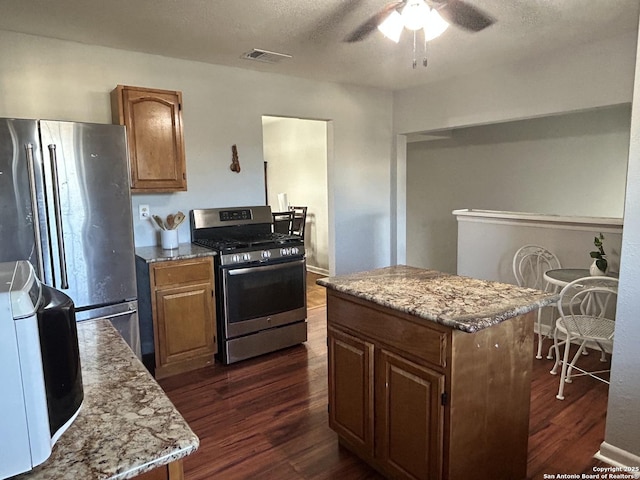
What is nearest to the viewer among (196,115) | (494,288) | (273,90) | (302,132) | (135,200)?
(494,288)

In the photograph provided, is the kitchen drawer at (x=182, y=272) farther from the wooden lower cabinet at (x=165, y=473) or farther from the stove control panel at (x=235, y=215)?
the wooden lower cabinet at (x=165, y=473)

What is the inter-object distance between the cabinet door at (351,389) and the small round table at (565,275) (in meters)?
1.80

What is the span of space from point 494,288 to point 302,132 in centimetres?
491

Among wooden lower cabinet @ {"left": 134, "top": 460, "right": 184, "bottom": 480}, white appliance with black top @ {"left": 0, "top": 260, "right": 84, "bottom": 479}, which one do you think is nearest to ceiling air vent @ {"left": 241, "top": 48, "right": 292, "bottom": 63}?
white appliance with black top @ {"left": 0, "top": 260, "right": 84, "bottom": 479}

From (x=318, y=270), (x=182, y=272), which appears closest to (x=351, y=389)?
(x=182, y=272)

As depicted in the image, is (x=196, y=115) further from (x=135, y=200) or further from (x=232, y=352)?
(x=232, y=352)

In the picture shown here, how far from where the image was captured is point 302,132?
6324 mm

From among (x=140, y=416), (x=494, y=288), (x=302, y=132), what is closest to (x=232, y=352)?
(x=494, y=288)

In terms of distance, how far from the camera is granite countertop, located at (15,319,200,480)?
78cm

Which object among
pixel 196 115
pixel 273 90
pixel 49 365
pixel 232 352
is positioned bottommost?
pixel 232 352

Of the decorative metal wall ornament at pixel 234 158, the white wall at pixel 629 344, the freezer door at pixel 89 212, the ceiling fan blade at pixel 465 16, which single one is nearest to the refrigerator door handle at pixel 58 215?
the freezer door at pixel 89 212

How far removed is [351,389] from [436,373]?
1.84 feet

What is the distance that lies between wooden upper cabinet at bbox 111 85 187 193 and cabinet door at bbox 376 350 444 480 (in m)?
2.16

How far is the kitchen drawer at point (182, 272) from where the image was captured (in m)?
2.93
